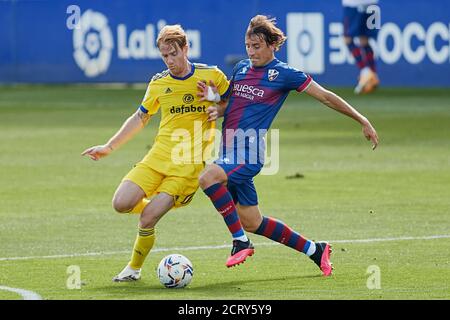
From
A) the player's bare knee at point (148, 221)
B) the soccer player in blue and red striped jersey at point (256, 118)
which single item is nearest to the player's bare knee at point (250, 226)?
the soccer player in blue and red striped jersey at point (256, 118)

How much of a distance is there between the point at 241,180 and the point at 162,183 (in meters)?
0.62

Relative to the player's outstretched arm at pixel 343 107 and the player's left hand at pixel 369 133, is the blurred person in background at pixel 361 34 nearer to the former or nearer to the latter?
the player's outstretched arm at pixel 343 107

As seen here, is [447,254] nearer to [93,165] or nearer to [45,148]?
[93,165]

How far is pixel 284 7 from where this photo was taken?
2920cm

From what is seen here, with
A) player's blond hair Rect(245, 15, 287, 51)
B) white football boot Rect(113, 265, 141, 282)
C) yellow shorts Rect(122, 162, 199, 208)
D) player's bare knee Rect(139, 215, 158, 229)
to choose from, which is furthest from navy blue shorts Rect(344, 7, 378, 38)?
white football boot Rect(113, 265, 141, 282)

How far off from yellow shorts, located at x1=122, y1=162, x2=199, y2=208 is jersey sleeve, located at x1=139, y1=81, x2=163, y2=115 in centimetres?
53

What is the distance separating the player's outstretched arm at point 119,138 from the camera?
9.90 meters

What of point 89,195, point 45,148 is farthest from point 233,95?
point 45,148

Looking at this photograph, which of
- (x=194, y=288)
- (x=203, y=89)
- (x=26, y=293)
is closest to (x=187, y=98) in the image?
(x=203, y=89)

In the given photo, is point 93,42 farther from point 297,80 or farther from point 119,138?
point 297,80

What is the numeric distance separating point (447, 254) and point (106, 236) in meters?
3.28

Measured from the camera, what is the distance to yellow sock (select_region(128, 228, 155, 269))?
9.73 m

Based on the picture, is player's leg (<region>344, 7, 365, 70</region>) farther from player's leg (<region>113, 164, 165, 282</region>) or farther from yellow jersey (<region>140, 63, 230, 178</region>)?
player's leg (<region>113, 164, 165, 282</region>)

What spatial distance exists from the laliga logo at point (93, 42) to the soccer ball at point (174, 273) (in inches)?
852
